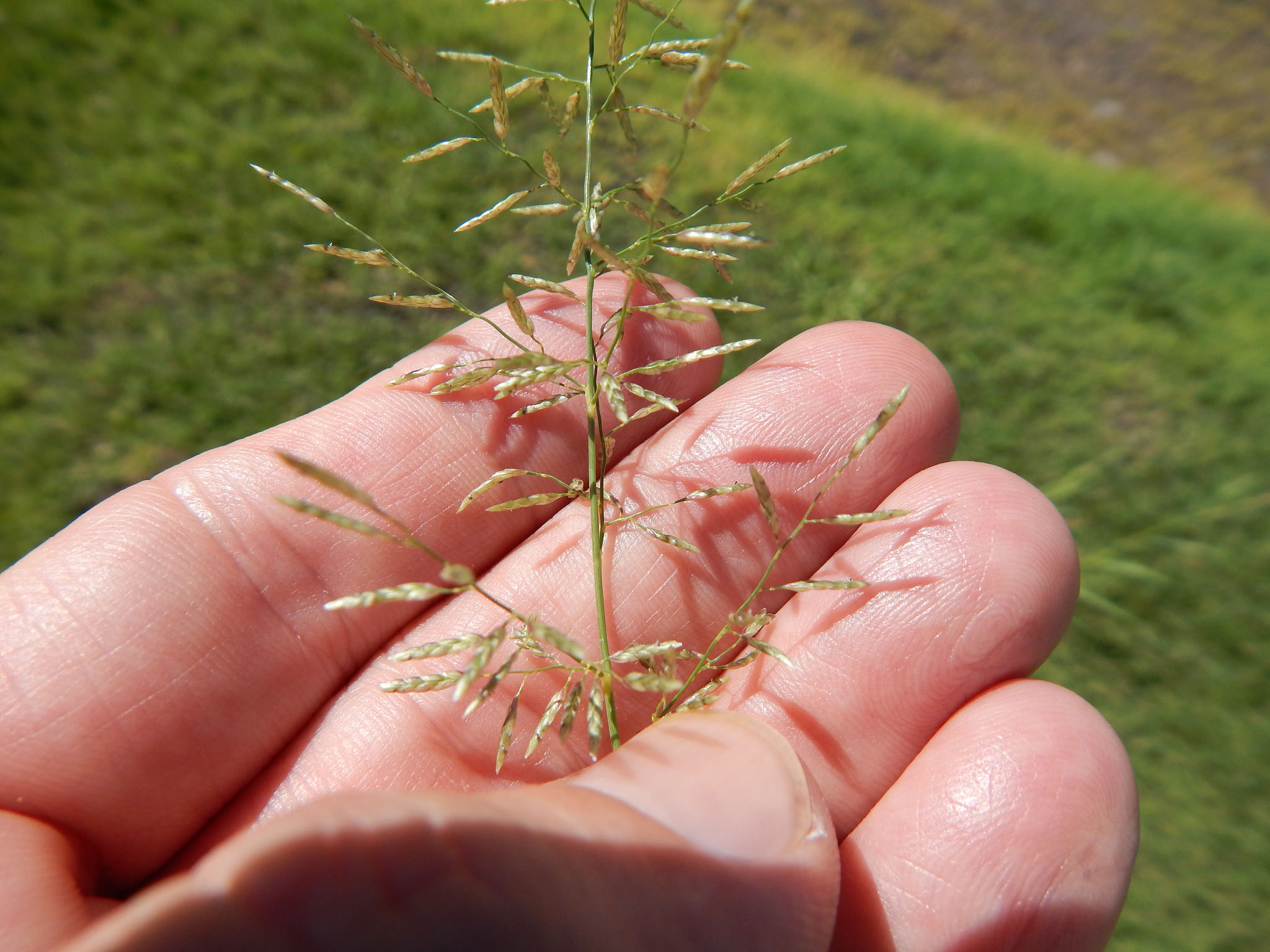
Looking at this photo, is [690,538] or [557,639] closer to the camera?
[557,639]

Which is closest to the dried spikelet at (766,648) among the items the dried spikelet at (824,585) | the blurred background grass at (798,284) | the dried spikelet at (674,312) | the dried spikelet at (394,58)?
the dried spikelet at (824,585)

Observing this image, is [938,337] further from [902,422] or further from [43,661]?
[43,661]

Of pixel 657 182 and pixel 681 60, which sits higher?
pixel 681 60

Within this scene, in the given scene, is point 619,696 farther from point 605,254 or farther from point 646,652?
point 605,254

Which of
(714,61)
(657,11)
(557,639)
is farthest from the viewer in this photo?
(657,11)

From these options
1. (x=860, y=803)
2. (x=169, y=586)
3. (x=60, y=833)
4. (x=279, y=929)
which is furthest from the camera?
(x=860, y=803)

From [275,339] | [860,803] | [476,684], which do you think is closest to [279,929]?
[476,684]

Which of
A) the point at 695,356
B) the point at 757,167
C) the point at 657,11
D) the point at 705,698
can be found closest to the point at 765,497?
the point at 695,356

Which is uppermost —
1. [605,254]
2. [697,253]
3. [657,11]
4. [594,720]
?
[657,11]
